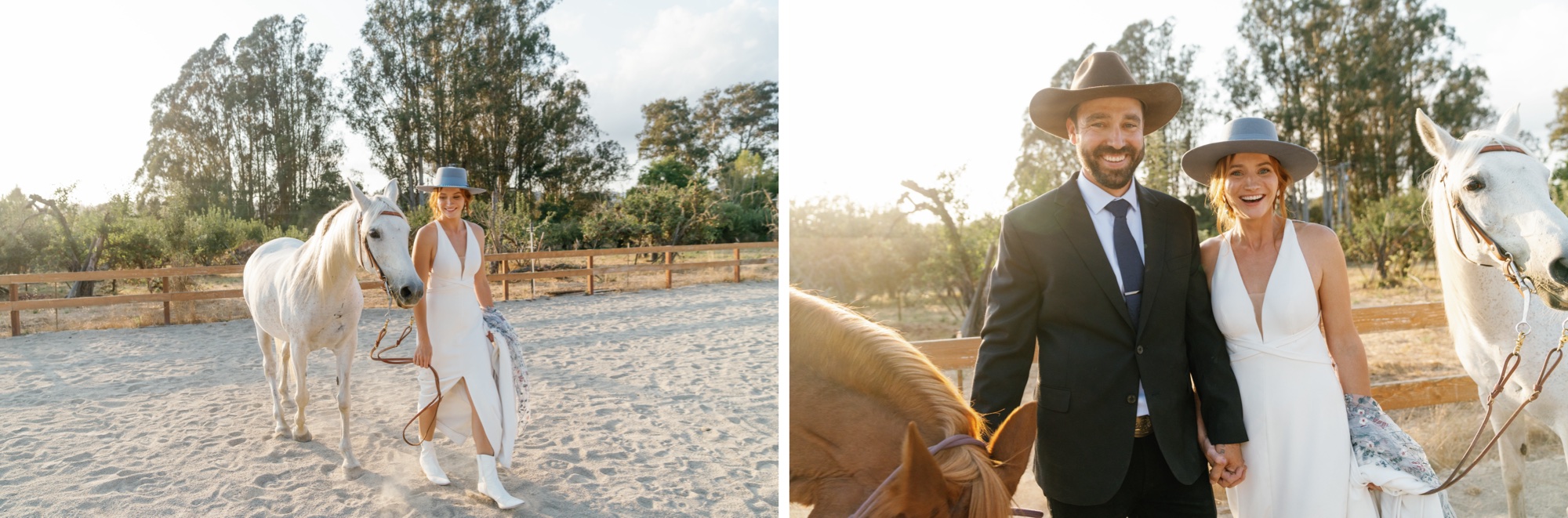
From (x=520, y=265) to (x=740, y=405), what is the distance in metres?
9.53

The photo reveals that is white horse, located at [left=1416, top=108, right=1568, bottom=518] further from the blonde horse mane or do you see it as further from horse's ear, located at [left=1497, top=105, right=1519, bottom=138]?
the blonde horse mane

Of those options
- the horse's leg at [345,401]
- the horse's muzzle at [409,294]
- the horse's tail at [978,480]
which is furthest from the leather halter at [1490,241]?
the horse's leg at [345,401]

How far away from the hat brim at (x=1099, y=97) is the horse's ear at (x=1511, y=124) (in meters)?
1.37

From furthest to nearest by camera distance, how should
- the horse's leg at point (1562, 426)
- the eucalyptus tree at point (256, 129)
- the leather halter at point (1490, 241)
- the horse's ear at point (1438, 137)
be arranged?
the eucalyptus tree at point (256, 129) < the horse's leg at point (1562, 426) < the horse's ear at point (1438, 137) < the leather halter at point (1490, 241)

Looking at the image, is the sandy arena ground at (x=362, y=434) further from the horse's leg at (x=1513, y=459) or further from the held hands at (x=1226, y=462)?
the horse's leg at (x=1513, y=459)

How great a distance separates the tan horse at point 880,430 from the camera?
1.05 m

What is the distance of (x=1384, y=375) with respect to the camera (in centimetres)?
566

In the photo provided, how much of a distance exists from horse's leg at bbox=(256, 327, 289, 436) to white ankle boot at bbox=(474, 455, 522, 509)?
187 cm

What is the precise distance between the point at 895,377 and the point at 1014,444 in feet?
0.76

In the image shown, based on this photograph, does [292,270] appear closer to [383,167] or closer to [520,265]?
[520,265]

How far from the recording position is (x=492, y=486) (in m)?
3.17

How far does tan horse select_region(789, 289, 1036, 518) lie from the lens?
105 centimetres

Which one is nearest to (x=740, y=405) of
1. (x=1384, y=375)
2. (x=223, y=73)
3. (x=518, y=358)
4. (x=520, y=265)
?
(x=518, y=358)

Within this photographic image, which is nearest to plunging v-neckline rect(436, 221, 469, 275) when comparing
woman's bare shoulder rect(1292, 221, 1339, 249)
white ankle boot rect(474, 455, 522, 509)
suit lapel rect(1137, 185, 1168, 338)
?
white ankle boot rect(474, 455, 522, 509)
